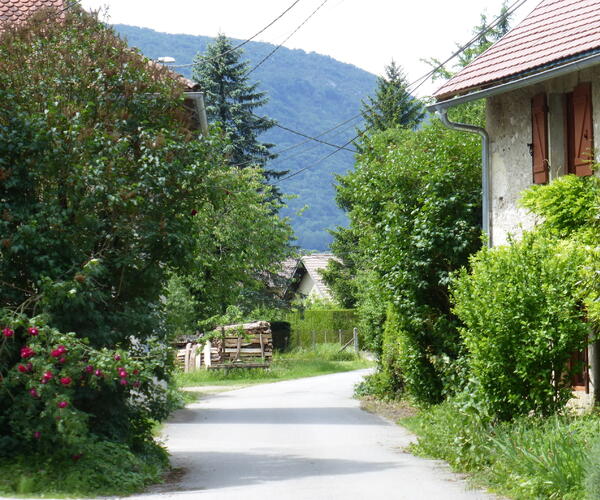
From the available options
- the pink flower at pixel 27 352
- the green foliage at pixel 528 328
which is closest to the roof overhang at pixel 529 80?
the green foliage at pixel 528 328

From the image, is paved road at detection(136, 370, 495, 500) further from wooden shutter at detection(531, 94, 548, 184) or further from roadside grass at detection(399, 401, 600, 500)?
wooden shutter at detection(531, 94, 548, 184)

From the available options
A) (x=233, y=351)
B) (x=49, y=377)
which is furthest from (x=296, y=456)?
(x=233, y=351)

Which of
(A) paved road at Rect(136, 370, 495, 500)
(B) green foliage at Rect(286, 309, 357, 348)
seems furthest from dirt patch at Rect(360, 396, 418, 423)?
(B) green foliage at Rect(286, 309, 357, 348)

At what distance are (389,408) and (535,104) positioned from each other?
933 cm

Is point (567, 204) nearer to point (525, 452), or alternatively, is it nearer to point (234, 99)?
point (525, 452)

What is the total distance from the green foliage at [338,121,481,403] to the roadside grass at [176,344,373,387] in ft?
41.7

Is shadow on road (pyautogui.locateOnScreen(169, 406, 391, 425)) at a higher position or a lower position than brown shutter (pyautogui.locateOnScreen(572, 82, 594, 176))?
lower

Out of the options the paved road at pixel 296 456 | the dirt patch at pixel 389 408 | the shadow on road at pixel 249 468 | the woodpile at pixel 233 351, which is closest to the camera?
the paved road at pixel 296 456

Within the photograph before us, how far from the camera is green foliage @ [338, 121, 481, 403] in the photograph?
17469 millimetres

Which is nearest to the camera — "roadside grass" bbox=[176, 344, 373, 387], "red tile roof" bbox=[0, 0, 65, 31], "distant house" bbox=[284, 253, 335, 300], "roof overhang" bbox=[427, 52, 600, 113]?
"roof overhang" bbox=[427, 52, 600, 113]

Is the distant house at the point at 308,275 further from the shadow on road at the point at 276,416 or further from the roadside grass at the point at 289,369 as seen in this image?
the shadow on road at the point at 276,416

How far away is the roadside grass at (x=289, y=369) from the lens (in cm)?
3506

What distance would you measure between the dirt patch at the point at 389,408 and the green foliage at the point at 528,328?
7.88 metres

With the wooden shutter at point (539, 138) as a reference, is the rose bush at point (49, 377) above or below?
below
